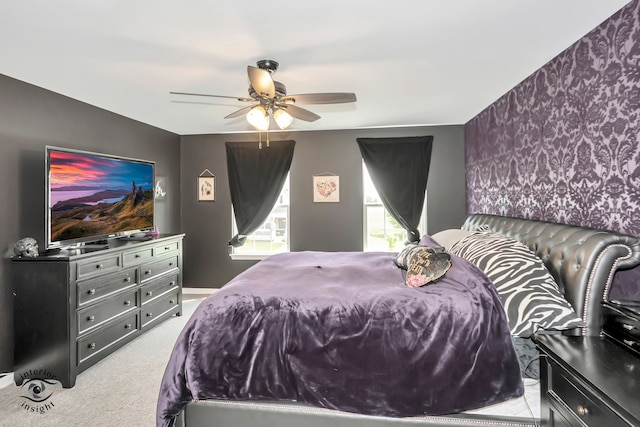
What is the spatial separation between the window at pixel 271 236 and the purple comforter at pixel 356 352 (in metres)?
3.02

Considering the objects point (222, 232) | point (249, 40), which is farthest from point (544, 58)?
point (222, 232)

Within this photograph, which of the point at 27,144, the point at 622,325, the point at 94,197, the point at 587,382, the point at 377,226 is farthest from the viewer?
the point at 377,226

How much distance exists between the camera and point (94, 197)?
3.12m

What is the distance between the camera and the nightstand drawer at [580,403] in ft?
3.68

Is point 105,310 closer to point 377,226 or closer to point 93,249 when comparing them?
point 93,249

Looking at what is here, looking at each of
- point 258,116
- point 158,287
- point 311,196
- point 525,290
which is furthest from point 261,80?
point 311,196

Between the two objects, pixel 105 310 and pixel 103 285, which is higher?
pixel 103 285

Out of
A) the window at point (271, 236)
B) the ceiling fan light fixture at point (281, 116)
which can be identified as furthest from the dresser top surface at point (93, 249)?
the ceiling fan light fixture at point (281, 116)

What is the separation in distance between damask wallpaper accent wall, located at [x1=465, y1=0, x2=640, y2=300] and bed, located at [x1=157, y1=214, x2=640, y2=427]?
259mm

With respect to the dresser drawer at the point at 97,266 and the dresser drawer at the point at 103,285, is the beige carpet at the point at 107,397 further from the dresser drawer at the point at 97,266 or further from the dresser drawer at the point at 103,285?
the dresser drawer at the point at 97,266

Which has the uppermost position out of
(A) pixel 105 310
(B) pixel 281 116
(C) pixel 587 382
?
(B) pixel 281 116

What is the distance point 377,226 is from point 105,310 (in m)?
3.41

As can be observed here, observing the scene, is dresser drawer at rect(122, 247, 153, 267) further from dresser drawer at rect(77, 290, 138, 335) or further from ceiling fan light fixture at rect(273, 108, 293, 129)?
ceiling fan light fixture at rect(273, 108, 293, 129)

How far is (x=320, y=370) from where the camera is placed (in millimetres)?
1761
